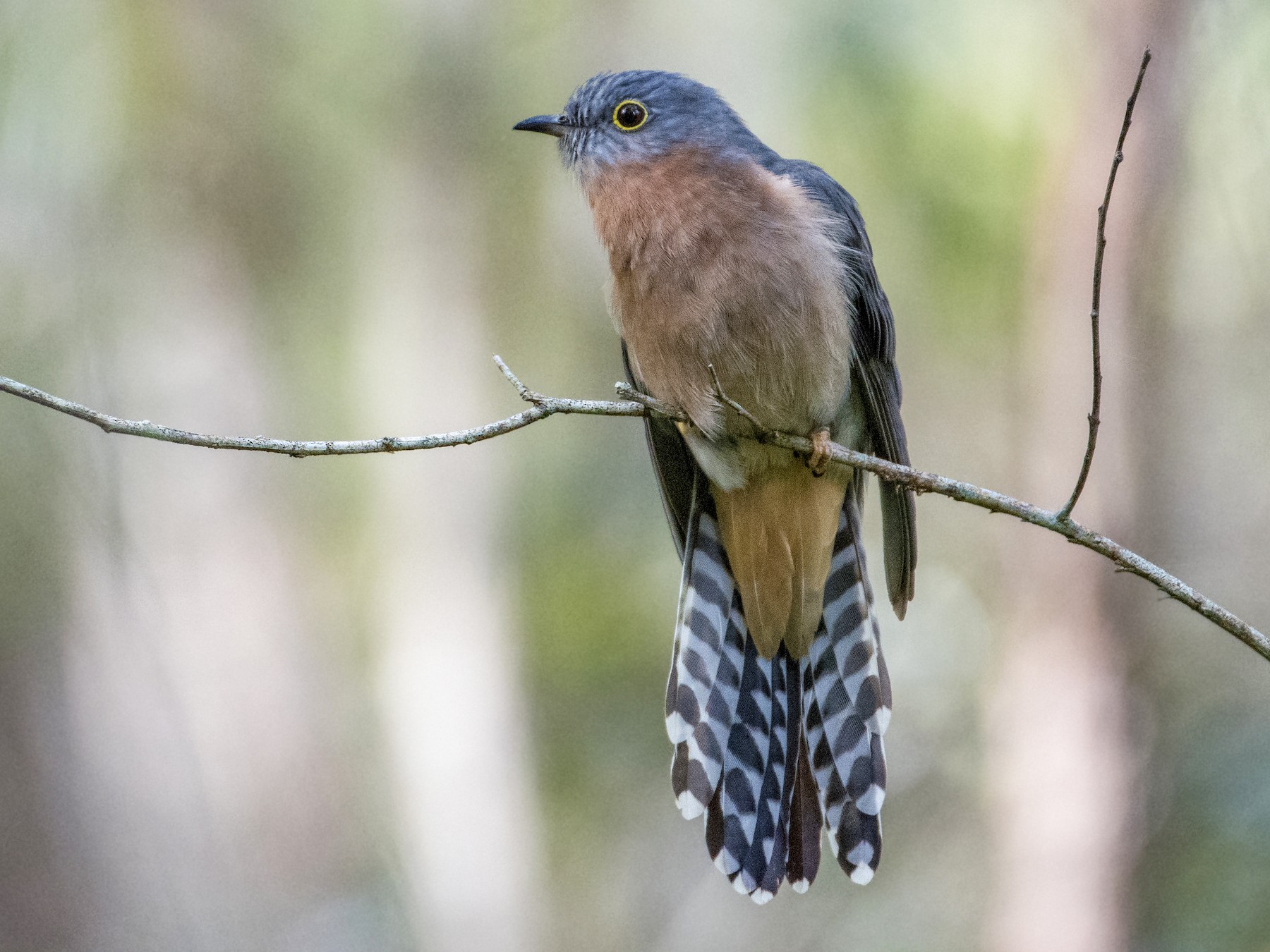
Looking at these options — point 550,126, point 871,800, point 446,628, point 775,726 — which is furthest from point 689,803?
point 446,628

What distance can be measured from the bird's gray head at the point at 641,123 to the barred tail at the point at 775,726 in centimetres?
127

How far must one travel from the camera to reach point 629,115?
4273 millimetres

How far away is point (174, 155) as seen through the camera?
9.25 meters

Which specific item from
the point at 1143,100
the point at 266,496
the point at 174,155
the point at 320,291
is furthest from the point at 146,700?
the point at 1143,100

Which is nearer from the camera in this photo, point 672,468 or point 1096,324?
point 1096,324

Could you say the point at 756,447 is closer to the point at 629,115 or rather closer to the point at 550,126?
the point at 629,115

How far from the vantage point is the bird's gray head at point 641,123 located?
415 centimetres

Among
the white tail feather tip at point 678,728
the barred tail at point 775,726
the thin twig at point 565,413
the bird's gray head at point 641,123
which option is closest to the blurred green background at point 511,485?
the barred tail at point 775,726

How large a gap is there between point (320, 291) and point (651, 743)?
4554 millimetres

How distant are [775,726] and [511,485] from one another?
17.2ft

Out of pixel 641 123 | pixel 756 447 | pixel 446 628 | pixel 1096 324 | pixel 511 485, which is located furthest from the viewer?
pixel 511 485

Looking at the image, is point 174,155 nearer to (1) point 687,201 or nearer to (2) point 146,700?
(2) point 146,700

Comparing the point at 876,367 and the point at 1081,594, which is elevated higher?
the point at 876,367

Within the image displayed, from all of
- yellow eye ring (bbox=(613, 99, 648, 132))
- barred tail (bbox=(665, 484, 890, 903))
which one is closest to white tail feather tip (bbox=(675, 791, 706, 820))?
barred tail (bbox=(665, 484, 890, 903))
